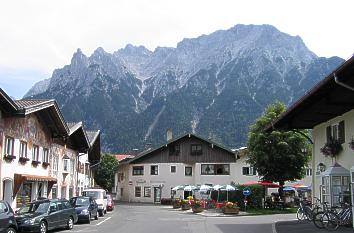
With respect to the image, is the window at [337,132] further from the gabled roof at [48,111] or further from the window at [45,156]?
the window at [45,156]

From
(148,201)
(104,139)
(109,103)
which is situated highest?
(109,103)

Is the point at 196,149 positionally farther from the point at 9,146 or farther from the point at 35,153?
the point at 9,146

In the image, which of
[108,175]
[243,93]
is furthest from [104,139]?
[108,175]

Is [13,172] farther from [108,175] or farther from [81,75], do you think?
[81,75]

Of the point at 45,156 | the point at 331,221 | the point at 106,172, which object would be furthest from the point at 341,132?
the point at 106,172

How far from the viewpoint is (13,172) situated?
1102 inches

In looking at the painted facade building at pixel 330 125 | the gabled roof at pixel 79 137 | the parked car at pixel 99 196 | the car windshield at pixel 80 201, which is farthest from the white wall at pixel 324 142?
the gabled roof at pixel 79 137

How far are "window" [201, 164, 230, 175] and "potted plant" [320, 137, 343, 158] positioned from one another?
43916 mm

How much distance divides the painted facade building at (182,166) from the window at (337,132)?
1716 inches

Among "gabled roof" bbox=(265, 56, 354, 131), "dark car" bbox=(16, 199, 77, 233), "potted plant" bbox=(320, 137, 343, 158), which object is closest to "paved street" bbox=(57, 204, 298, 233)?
"dark car" bbox=(16, 199, 77, 233)

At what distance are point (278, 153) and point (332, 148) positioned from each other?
23.5 meters

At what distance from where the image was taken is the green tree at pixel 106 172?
292ft

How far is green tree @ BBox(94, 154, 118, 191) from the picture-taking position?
89.0m

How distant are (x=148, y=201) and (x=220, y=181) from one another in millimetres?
10700
